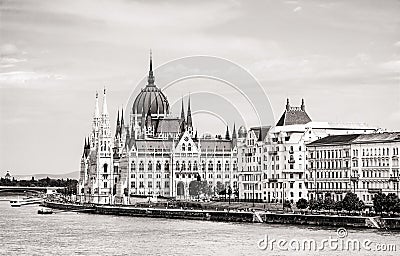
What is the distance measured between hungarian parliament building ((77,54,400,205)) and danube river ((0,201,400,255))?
18.7 meters

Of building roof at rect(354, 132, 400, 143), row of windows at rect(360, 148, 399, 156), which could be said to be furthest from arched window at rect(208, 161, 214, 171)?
row of windows at rect(360, 148, 399, 156)

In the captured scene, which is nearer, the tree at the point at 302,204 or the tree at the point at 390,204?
the tree at the point at 390,204

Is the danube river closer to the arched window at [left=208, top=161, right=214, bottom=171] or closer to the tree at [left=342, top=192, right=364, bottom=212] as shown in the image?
the tree at [left=342, top=192, right=364, bottom=212]

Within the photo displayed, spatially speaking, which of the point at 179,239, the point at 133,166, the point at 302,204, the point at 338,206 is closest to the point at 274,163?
the point at 302,204

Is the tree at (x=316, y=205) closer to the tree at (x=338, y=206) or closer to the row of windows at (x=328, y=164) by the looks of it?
the tree at (x=338, y=206)

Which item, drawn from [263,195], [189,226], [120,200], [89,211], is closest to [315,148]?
[263,195]

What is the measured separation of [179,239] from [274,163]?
1788 inches

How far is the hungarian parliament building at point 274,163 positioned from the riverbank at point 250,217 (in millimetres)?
13394

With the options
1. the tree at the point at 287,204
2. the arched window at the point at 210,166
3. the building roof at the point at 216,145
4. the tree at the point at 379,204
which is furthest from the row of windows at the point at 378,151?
the building roof at the point at 216,145

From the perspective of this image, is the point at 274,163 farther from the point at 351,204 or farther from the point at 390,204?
the point at 390,204

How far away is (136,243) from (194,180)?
93157 millimetres

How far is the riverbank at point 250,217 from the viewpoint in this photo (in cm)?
10024

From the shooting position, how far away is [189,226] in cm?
11194

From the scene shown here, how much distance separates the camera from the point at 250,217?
116 metres
